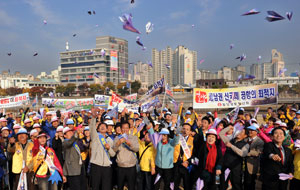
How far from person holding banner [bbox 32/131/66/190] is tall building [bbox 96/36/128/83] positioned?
10390 cm

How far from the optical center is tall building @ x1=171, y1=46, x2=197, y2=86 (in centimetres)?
13088

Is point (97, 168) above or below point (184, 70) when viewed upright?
below

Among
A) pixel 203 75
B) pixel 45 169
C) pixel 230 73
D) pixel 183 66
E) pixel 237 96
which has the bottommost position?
pixel 45 169

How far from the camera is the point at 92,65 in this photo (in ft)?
Answer: 347

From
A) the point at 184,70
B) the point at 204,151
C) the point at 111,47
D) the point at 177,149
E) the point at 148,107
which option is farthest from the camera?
the point at 184,70

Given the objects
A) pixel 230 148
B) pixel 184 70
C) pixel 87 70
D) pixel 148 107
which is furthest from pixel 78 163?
pixel 184 70

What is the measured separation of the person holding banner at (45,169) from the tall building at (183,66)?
12556 centimetres

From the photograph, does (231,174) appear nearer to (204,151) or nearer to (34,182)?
(204,151)

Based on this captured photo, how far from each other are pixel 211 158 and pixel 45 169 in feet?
10.2

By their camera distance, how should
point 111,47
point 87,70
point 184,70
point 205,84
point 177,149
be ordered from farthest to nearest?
point 184,70, point 111,47, point 87,70, point 205,84, point 177,149

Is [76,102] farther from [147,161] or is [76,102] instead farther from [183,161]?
[183,161]

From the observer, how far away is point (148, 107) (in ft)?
38.7

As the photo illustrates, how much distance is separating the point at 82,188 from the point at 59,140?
44.4 inches

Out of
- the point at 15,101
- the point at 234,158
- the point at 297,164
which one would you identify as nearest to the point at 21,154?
the point at 234,158
